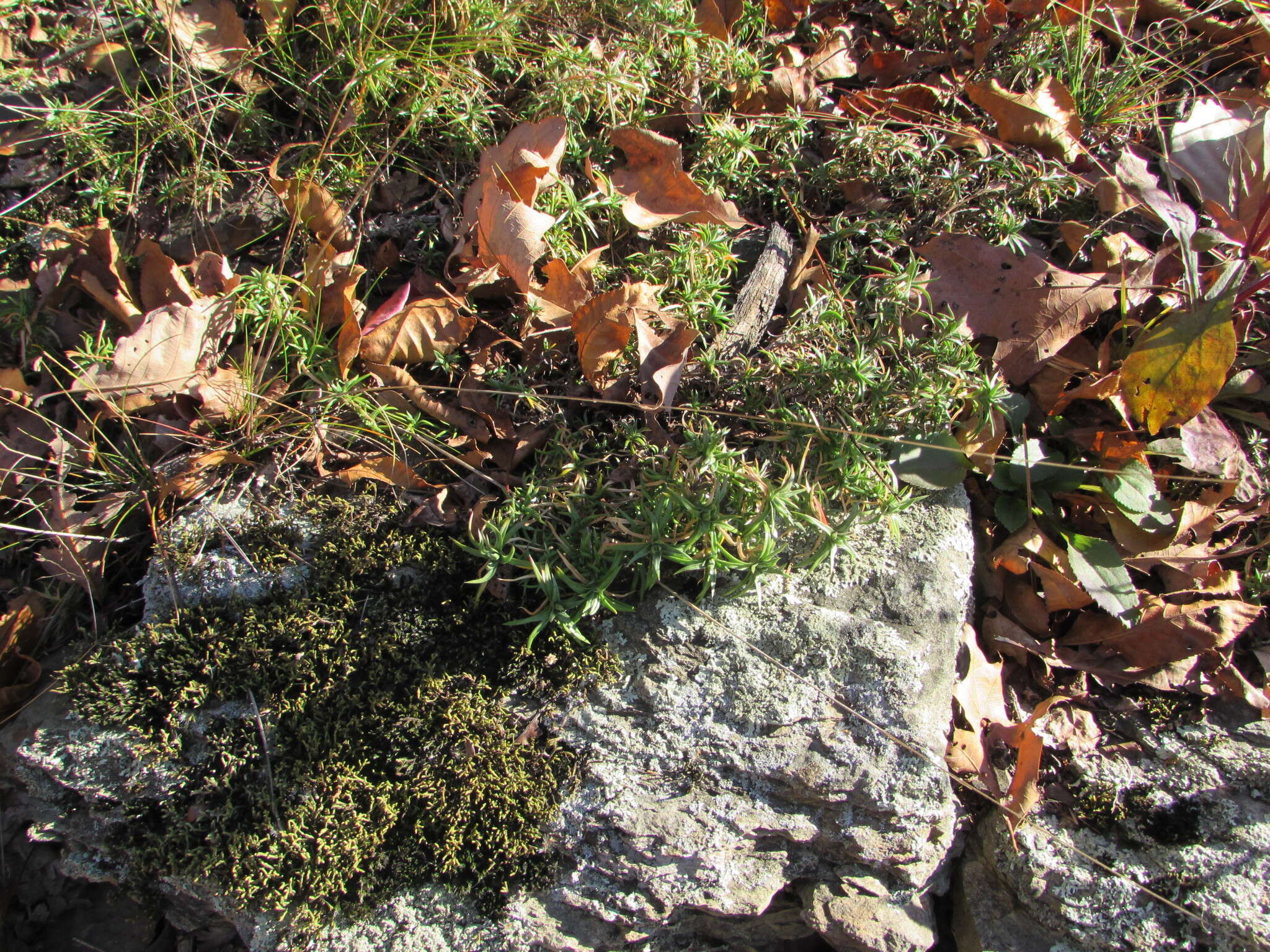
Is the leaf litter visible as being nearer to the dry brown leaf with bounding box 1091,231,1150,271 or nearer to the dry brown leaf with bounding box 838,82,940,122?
the dry brown leaf with bounding box 1091,231,1150,271

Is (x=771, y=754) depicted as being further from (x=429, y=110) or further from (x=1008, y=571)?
(x=429, y=110)

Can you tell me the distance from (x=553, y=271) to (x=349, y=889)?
1.83m

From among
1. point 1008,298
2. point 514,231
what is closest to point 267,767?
point 514,231

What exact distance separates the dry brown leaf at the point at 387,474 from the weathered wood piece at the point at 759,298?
0.98 meters

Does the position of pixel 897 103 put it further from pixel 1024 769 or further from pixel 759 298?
pixel 1024 769

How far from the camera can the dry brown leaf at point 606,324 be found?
2.26m

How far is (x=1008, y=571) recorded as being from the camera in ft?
8.39

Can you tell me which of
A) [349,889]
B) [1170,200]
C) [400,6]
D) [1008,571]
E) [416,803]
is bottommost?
[349,889]

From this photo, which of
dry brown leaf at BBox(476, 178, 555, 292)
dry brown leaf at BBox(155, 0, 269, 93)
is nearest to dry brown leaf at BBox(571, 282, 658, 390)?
dry brown leaf at BBox(476, 178, 555, 292)

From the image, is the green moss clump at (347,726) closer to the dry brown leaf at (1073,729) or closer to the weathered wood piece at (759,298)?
the weathered wood piece at (759,298)

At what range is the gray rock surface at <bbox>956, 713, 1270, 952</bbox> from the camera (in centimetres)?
219

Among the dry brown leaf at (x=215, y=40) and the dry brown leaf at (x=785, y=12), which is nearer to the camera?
the dry brown leaf at (x=215, y=40)

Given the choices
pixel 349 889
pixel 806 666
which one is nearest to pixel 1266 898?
pixel 806 666

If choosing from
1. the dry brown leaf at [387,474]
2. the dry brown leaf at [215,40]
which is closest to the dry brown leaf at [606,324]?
the dry brown leaf at [387,474]
